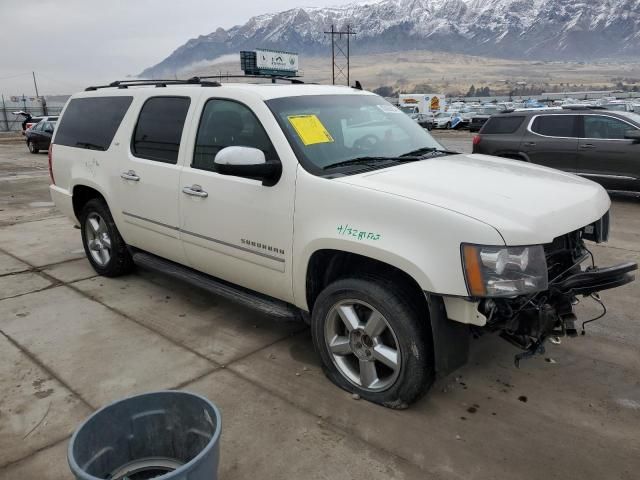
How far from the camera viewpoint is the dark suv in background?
9555 mm

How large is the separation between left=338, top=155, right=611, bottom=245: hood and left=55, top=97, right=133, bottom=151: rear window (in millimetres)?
2756

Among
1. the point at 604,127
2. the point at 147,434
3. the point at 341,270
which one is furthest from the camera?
the point at 604,127

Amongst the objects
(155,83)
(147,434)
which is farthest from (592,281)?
(155,83)

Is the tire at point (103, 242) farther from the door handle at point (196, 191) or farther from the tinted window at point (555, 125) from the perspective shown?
the tinted window at point (555, 125)

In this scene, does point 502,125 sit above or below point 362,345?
above

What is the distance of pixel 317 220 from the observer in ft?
11.0

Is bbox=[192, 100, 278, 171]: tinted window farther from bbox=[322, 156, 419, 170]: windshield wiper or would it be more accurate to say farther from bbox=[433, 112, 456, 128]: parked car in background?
bbox=[433, 112, 456, 128]: parked car in background

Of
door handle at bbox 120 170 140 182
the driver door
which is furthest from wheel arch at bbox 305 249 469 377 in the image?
door handle at bbox 120 170 140 182

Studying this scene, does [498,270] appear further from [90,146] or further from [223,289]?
[90,146]

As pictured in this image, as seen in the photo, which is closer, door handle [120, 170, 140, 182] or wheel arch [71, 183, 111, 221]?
door handle [120, 170, 140, 182]

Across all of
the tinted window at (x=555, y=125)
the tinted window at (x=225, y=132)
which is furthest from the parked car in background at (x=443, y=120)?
the tinted window at (x=225, y=132)

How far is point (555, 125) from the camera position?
1038 centimetres

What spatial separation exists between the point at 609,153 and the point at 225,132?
26.4ft

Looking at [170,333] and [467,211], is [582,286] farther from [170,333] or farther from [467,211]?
[170,333]
